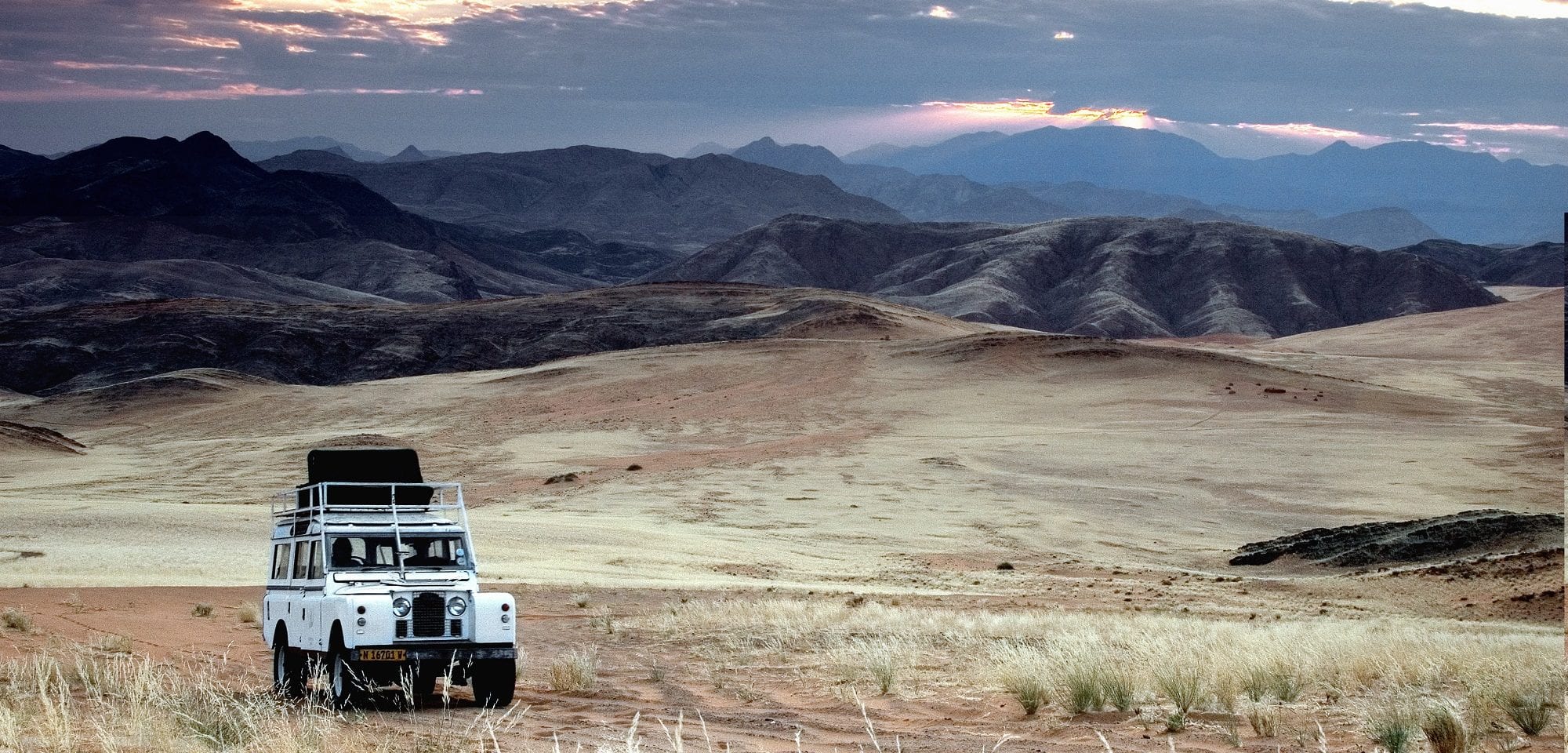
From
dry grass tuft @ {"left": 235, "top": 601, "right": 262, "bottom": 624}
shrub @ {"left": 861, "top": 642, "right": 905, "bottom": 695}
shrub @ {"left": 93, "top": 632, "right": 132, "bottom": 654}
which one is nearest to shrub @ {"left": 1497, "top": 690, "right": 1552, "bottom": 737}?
shrub @ {"left": 861, "top": 642, "right": 905, "bottom": 695}

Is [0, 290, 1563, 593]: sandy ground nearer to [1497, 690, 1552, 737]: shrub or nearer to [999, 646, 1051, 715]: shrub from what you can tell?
[999, 646, 1051, 715]: shrub

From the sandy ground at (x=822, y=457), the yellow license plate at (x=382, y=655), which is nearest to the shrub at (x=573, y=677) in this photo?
the yellow license plate at (x=382, y=655)

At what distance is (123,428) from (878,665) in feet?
210

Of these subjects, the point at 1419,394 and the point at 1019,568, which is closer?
the point at 1019,568

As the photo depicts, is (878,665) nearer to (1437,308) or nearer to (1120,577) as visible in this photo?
(1120,577)

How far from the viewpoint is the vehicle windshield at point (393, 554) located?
43.9 feet

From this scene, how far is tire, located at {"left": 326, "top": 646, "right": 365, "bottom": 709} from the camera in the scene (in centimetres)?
1203

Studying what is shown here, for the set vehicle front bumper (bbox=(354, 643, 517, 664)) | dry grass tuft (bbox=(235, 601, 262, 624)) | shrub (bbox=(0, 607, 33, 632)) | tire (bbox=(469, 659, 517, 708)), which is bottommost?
dry grass tuft (bbox=(235, 601, 262, 624))

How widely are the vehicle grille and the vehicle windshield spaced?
0.95 metres

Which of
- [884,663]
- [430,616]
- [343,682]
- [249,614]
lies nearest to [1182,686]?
[884,663]

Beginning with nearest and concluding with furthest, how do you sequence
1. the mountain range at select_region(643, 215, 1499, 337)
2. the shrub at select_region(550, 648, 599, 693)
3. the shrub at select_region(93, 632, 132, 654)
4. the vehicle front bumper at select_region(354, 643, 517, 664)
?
the vehicle front bumper at select_region(354, 643, 517, 664) < the shrub at select_region(550, 648, 599, 693) < the shrub at select_region(93, 632, 132, 654) < the mountain range at select_region(643, 215, 1499, 337)

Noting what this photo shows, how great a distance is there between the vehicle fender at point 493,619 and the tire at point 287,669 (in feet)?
5.90

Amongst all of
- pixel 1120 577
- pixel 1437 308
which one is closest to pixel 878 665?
pixel 1120 577

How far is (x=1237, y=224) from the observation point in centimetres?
19975
